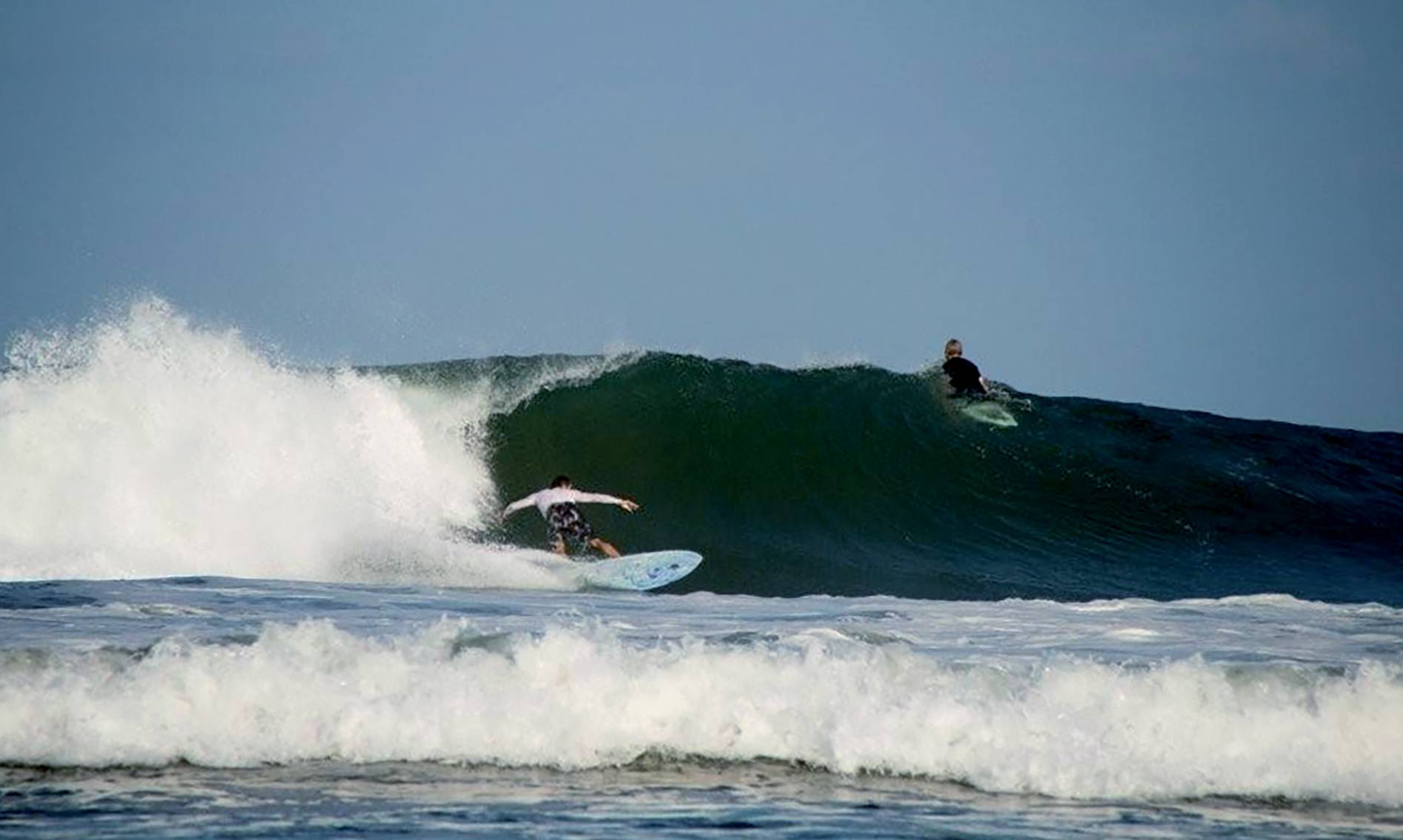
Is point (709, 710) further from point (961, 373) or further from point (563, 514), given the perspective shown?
point (961, 373)

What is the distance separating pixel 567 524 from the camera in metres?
12.6

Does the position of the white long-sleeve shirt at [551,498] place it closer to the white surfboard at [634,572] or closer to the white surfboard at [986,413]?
the white surfboard at [634,572]

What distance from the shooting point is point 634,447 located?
650 inches

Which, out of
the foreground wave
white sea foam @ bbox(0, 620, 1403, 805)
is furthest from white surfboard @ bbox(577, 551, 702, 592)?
white sea foam @ bbox(0, 620, 1403, 805)

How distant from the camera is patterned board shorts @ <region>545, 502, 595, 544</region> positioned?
12523 mm

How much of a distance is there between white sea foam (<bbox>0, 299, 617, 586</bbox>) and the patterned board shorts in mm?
531

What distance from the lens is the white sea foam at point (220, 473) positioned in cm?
1215

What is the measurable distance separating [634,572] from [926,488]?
17.7 feet

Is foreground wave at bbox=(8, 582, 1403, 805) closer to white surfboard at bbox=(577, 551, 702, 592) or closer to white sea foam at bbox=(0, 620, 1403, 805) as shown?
white sea foam at bbox=(0, 620, 1403, 805)

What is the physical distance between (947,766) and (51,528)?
9157 mm

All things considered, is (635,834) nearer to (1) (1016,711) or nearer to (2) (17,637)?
(1) (1016,711)

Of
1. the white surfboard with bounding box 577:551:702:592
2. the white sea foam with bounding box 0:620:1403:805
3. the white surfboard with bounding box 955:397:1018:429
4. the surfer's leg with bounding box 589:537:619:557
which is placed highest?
the white surfboard with bounding box 955:397:1018:429

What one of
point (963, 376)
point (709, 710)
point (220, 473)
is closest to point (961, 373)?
point (963, 376)

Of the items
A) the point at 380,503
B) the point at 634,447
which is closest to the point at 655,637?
the point at 380,503
